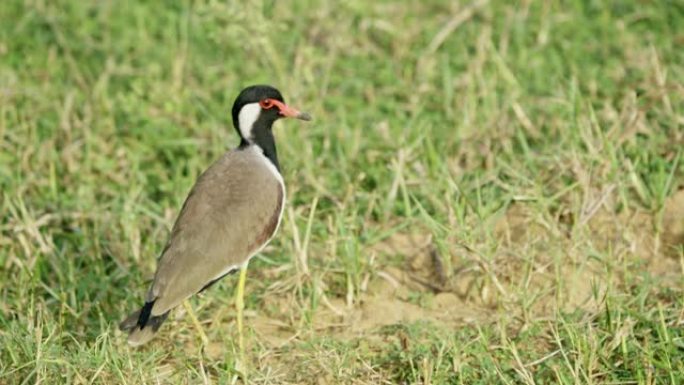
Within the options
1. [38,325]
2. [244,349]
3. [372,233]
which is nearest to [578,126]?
[372,233]

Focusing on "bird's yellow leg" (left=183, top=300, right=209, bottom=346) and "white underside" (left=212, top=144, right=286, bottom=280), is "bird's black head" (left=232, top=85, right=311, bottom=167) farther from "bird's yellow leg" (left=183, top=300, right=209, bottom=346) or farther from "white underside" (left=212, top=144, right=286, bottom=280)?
"bird's yellow leg" (left=183, top=300, right=209, bottom=346)

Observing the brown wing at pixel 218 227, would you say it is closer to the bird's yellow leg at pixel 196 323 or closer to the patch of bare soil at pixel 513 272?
the bird's yellow leg at pixel 196 323

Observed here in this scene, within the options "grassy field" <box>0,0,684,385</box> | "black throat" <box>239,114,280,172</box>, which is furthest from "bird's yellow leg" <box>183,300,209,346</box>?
"black throat" <box>239,114,280,172</box>

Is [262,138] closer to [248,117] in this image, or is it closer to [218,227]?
[248,117]

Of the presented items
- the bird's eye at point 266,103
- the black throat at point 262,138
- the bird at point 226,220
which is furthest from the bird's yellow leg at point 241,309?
the bird's eye at point 266,103

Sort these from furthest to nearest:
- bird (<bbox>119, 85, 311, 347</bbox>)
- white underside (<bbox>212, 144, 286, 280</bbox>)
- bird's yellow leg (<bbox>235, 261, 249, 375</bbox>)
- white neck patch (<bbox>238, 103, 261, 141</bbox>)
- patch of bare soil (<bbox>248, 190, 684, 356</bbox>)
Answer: white neck patch (<bbox>238, 103, 261, 141</bbox>)
patch of bare soil (<bbox>248, 190, 684, 356</bbox>)
white underside (<bbox>212, 144, 286, 280</bbox>)
bird's yellow leg (<bbox>235, 261, 249, 375</bbox>)
bird (<bbox>119, 85, 311, 347</bbox>)

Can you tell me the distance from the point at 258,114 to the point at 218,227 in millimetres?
715

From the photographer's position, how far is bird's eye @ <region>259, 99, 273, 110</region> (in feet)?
20.6

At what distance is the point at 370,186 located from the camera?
7379mm

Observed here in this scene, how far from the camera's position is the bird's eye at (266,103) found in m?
6.27

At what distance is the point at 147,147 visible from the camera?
25.6 ft

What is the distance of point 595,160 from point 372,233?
1191mm

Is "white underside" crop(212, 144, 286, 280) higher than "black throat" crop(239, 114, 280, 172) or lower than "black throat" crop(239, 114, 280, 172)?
lower

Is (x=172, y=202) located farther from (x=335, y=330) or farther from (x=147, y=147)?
(x=335, y=330)
